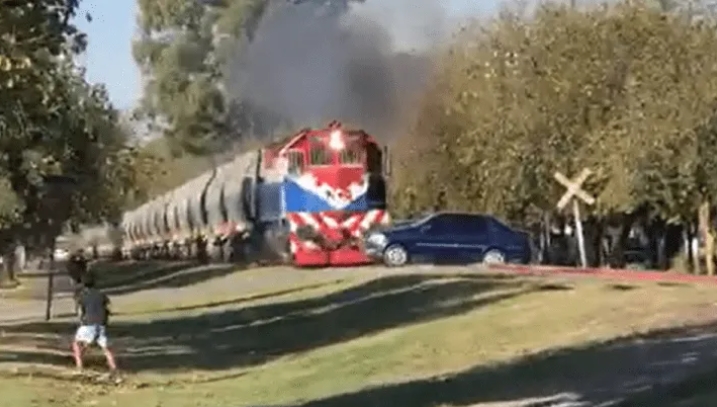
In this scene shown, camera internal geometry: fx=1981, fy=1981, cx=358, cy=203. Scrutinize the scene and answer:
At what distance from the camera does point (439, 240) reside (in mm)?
57688

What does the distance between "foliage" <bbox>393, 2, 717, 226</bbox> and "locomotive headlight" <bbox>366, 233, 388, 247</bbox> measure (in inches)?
294

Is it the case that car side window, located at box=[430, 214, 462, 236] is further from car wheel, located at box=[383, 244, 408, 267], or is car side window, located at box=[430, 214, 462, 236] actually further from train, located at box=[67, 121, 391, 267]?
train, located at box=[67, 121, 391, 267]

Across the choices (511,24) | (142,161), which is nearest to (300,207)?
(511,24)

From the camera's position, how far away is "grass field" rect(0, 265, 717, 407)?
2353 cm

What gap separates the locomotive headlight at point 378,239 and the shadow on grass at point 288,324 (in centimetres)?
821

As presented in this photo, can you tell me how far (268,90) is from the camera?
65.7 meters

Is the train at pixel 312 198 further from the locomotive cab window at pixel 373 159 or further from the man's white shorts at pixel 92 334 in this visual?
the man's white shorts at pixel 92 334

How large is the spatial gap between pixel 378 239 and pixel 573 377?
3181 centimetres

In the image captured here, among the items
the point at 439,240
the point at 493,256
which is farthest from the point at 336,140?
the point at 493,256

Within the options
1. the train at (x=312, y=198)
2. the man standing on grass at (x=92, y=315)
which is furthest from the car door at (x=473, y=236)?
the man standing on grass at (x=92, y=315)

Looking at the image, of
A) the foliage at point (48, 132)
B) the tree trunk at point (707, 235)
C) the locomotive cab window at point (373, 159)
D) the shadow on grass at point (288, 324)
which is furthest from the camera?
the locomotive cab window at point (373, 159)

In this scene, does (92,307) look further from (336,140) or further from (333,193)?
(336,140)

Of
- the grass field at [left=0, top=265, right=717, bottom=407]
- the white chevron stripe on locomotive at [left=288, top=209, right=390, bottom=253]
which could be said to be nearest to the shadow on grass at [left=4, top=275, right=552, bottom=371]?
the grass field at [left=0, top=265, right=717, bottom=407]

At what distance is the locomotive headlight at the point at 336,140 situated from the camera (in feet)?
175
